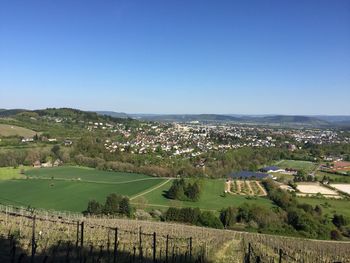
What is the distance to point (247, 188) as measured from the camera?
47875 mm

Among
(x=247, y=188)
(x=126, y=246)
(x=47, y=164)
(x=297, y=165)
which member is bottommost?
(x=47, y=164)

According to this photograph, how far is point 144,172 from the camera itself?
57.4m

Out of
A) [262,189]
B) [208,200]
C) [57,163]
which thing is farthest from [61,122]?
[208,200]

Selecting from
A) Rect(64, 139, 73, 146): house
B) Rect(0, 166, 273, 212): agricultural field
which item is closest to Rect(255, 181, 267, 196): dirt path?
Rect(0, 166, 273, 212): agricultural field

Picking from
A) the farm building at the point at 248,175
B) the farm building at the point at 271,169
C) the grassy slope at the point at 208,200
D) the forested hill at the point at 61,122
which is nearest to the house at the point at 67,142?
the forested hill at the point at 61,122

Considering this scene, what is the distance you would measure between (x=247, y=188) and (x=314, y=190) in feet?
26.9

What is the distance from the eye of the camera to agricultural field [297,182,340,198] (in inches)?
1758

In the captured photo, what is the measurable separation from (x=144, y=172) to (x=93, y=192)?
49.9ft

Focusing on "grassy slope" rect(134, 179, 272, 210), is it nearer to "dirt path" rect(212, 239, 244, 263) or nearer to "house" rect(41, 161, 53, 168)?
"dirt path" rect(212, 239, 244, 263)

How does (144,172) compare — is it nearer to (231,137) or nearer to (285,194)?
(285,194)

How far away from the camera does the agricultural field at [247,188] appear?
4494cm

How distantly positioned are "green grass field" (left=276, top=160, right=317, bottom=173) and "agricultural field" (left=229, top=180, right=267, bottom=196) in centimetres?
1743

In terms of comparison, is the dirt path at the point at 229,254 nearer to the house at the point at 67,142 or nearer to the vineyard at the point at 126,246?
the vineyard at the point at 126,246

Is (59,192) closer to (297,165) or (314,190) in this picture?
(314,190)
